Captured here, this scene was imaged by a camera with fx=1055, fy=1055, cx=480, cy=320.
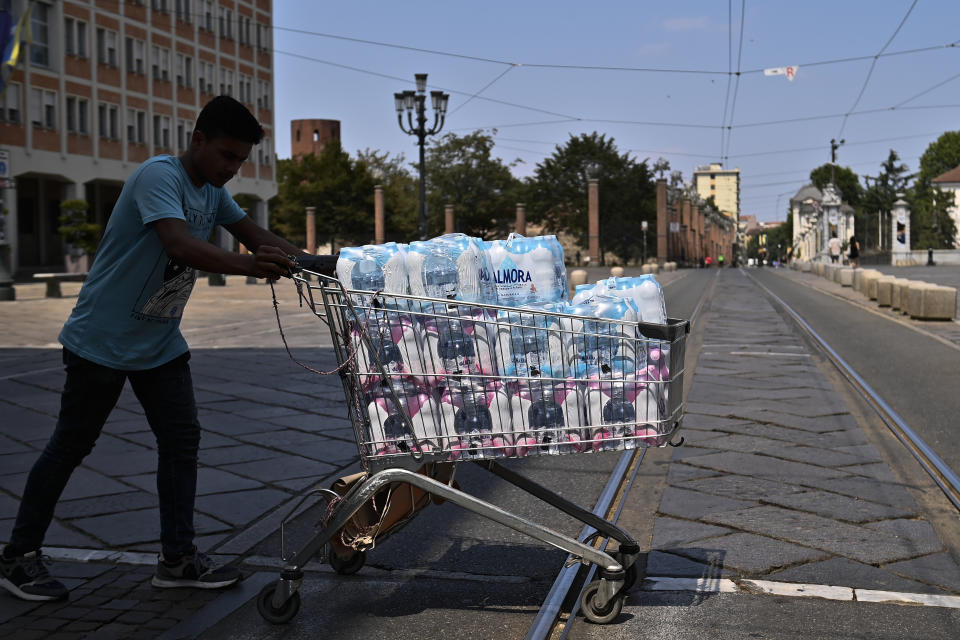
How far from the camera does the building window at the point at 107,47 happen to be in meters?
42.2

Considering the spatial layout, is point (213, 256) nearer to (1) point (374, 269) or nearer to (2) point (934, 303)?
(1) point (374, 269)

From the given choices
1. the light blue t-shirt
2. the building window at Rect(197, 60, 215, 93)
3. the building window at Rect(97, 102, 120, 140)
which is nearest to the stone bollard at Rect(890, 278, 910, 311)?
the light blue t-shirt

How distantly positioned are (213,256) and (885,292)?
63.1 feet

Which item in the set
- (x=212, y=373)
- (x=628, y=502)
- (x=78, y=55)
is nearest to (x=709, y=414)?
(x=628, y=502)

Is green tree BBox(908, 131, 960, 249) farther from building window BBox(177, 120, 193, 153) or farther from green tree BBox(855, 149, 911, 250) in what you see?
building window BBox(177, 120, 193, 153)

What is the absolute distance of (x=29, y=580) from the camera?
11.8 ft

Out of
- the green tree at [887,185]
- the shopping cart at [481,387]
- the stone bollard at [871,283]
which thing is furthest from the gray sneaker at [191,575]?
the green tree at [887,185]

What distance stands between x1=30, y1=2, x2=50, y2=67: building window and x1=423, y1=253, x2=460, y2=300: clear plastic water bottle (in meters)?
39.3

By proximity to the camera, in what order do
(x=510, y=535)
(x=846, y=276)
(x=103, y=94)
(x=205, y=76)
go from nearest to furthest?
(x=510, y=535)
(x=846, y=276)
(x=103, y=94)
(x=205, y=76)

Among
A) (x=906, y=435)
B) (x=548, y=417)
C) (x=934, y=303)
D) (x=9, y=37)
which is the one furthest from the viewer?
(x=9, y=37)

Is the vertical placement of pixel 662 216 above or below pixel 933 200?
below

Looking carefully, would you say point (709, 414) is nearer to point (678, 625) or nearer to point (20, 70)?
point (678, 625)

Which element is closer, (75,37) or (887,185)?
(75,37)

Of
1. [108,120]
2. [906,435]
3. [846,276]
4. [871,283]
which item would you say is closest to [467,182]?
[108,120]
